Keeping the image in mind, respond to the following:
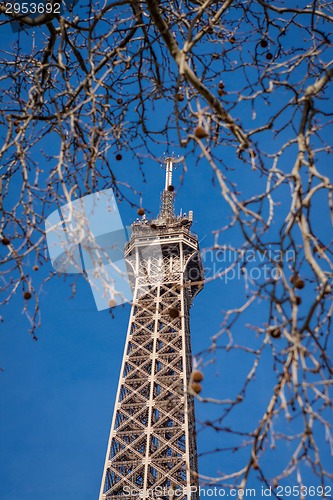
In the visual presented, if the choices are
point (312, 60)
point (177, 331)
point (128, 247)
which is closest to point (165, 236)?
point (128, 247)

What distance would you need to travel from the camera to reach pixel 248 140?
3105 mm

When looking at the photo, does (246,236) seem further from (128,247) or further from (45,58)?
(128,247)

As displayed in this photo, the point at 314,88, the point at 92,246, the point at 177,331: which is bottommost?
the point at 92,246

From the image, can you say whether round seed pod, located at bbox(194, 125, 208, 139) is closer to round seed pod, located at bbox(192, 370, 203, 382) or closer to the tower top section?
round seed pod, located at bbox(192, 370, 203, 382)

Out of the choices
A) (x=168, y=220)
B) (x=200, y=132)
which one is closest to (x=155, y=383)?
(x=168, y=220)

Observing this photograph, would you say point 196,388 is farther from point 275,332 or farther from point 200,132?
point 200,132

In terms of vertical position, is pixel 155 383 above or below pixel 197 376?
above

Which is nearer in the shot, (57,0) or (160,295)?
(57,0)

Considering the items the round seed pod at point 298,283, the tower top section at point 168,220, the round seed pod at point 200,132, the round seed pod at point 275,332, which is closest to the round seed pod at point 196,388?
the round seed pod at point 275,332

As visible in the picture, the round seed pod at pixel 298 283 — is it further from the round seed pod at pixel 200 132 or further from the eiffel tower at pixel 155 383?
the eiffel tower at pixel 155 383

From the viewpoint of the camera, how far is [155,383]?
30.1m

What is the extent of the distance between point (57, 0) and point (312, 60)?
1582 mm

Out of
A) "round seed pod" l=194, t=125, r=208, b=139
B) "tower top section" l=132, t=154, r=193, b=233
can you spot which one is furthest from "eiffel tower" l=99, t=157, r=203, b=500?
"round seed pod" l=194, t=125, r=208, b=139

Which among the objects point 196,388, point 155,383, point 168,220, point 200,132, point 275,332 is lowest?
point 196,388
